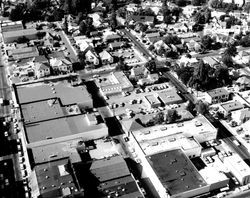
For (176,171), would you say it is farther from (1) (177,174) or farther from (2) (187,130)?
(2) (187,130)

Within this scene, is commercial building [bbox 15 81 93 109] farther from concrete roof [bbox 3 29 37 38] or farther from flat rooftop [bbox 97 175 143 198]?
concrete roof [bbox 3 29 37 38]

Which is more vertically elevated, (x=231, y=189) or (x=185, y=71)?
(x=185, y=71)

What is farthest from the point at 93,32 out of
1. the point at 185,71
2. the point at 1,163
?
the point at 1,163

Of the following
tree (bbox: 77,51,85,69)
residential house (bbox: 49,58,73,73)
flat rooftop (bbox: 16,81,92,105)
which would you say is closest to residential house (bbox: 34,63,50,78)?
residential house (bbox: 49,58,73,73)

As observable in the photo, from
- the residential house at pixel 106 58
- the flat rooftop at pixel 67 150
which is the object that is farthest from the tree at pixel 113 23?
the flat rooftop at pixel 67 150

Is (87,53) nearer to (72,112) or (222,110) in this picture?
(72,112)

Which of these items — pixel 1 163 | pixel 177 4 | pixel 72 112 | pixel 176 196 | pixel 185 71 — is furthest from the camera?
pixel 177 4
